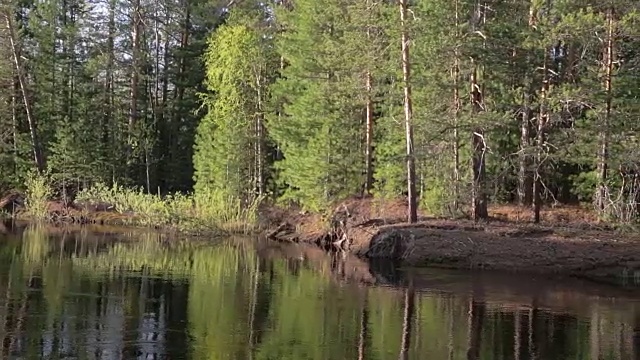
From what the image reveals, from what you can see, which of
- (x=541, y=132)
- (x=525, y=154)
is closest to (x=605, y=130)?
(x=541, y=132)

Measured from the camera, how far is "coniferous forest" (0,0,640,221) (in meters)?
24.6

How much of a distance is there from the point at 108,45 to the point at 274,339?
125 feet

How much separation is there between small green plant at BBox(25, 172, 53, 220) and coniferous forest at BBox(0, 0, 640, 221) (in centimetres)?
201

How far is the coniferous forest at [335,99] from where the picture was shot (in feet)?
80.7

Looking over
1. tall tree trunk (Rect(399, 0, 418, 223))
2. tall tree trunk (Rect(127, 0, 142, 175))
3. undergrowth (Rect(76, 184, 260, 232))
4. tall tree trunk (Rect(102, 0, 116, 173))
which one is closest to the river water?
tall tree trunk (Rect(399, 0, 418, 223))

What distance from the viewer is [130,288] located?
17281 mm

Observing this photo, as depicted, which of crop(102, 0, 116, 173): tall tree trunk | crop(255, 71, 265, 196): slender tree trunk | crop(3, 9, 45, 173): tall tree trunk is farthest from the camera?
crop(102, 0, 116, 173): tall tree trunk

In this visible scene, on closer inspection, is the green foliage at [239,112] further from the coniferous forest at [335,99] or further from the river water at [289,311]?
the river water at [289,311]

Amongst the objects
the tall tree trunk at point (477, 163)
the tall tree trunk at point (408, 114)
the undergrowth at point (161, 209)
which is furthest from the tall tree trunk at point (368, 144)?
the tall tree trunk at point (477, 163)

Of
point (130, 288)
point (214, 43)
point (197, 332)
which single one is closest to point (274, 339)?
point (197, 332)

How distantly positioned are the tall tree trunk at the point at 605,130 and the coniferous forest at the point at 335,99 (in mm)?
71

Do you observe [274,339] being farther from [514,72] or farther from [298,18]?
[298,18]

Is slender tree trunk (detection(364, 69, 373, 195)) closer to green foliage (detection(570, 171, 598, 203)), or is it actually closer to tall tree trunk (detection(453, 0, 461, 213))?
tall tree trunk (detection(453, 0, 461, 213))

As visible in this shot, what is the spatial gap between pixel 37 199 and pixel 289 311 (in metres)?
28.0
